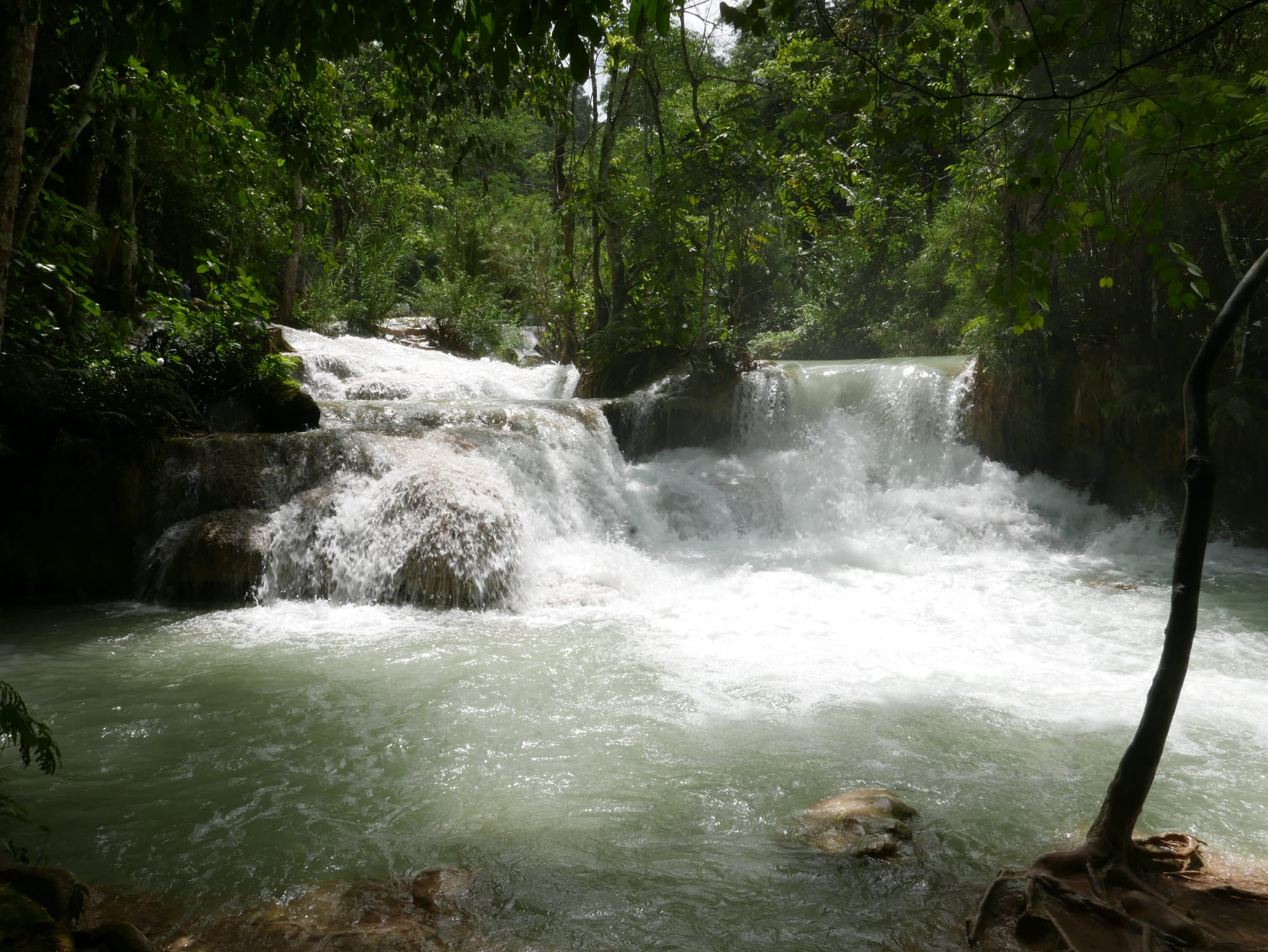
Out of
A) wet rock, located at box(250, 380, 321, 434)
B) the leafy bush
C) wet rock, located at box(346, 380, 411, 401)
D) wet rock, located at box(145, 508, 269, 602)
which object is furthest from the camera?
the leafy bush

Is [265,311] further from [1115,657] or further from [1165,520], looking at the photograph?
[1165,520]

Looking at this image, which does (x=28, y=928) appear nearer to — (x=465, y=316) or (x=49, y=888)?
(x=49, y=888)

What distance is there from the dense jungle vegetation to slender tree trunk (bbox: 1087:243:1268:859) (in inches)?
8.9

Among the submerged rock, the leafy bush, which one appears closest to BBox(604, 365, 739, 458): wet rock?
the leafy bush

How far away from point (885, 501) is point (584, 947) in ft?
31.3

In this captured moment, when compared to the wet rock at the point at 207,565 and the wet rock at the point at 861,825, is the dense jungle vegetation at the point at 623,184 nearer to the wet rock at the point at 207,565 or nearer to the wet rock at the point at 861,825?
the wet rock at the point at 207,565

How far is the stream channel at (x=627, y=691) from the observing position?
3.07 metres

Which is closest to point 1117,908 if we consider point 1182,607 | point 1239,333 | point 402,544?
point 1182,607

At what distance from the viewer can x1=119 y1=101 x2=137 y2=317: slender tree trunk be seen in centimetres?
881

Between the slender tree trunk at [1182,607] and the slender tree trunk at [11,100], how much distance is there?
4.51m

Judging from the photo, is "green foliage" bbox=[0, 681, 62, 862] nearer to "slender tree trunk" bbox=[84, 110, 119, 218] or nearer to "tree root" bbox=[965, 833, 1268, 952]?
"tree root" bbox=[965, 833, 1268, 952]

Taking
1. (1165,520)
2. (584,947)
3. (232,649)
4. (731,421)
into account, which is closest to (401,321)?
(731,421)

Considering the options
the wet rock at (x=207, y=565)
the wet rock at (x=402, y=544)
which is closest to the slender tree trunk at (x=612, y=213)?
the wet rock at (x=402, y=544)

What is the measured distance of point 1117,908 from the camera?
2.37 meters
